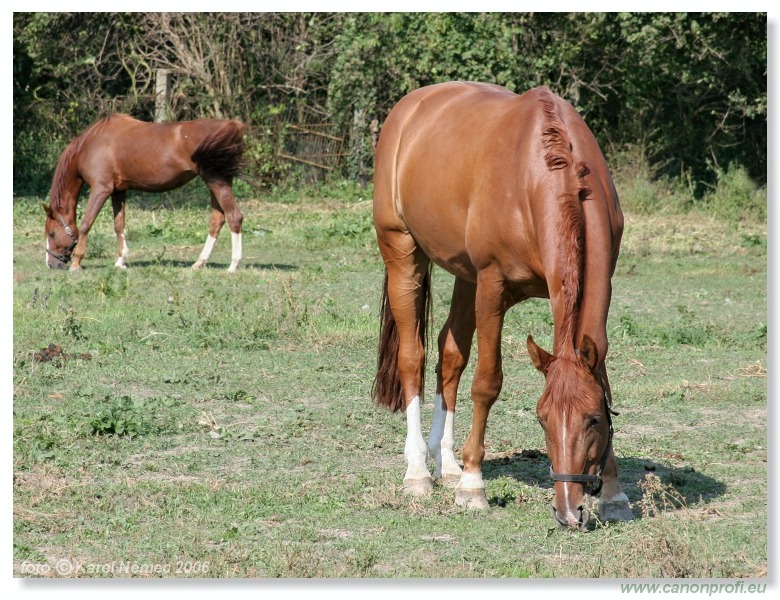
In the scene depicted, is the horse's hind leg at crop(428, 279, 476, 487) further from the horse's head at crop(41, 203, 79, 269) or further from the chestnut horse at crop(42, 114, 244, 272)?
the horse's head at crop(41, 203, 79, 269)

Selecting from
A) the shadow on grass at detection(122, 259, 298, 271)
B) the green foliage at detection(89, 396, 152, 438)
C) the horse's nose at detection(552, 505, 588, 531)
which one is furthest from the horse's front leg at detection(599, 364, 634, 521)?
the shadow on grass at detection(122, 259, 298, 271)

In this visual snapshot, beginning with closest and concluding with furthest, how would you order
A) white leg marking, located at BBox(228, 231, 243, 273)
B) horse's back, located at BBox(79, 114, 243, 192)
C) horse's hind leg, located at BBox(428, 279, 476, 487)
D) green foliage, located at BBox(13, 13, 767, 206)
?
horse's hind leg, located at BBox(428, 279, 476, 487) → white leg marking, located at BBox(228, 231, 243, 273) → horse's back, located at BBox(79, 114, 243, 192) → green foliage, located at BBox(13, 13, 767, 206)

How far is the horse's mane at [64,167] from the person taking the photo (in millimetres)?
13977

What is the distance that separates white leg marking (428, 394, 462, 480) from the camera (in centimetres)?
551

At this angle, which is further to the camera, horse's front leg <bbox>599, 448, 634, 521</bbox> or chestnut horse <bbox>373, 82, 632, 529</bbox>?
horse's front leg <bbox>599, 448, 634, 521</bbox>

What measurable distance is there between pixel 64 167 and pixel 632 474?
1055 cm

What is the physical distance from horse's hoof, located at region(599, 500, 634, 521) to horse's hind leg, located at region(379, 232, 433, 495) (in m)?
1.12

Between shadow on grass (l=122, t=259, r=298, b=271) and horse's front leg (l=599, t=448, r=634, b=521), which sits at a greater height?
shadow on grass (l=122, t=259, r=298, b=271)

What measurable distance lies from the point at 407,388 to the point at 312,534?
4.19ft

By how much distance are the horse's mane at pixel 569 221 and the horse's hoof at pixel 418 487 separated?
1343 millimetres

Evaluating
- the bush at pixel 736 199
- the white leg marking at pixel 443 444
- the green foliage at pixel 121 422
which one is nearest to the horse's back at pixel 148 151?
the green foliage at pixel 121 422

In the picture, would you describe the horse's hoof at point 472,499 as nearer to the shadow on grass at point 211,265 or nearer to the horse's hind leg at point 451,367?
the horse's hind leg at point 451,367

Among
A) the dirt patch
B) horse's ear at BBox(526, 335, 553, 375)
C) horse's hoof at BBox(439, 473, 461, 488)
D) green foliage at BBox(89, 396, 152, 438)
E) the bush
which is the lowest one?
horse's hoof at BBox(439, 473, 461, 488)

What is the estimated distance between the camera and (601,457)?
4.17 meters
